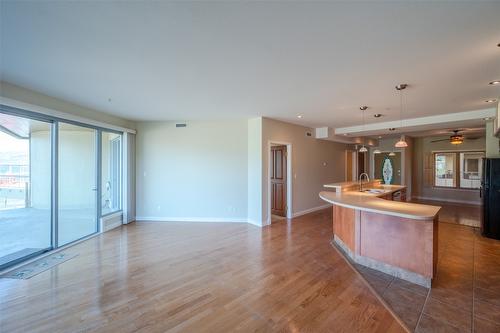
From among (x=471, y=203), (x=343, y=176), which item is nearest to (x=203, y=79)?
(x=343, y=176)

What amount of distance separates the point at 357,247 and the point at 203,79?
11.0ft

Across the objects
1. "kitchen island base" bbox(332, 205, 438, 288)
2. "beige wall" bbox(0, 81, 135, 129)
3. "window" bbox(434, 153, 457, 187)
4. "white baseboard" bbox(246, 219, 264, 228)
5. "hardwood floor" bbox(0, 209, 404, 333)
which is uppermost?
"beige wall" bbox(0, 81, 135, 129)

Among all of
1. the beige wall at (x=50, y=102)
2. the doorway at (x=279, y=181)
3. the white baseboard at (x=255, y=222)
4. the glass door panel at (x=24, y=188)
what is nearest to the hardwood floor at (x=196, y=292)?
the glass door panel at (x=24, y=188)

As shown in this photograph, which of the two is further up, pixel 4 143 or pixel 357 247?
pixel 4 143

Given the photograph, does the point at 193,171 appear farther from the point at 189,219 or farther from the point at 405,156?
the point at 405,156

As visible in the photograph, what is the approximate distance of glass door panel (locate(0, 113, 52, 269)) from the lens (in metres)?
3.32

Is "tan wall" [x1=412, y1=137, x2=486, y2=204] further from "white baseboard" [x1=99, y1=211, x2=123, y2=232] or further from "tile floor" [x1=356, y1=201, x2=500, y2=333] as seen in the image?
"white baseboard" [x1=99, y1=211, x2=123, y2=232]

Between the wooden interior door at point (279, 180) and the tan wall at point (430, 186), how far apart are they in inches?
258


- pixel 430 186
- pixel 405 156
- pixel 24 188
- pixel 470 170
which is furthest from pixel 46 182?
pixel 470 170

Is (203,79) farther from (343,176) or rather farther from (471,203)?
(471,203)

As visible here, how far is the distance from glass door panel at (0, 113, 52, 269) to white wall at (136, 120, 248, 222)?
216 centimetres

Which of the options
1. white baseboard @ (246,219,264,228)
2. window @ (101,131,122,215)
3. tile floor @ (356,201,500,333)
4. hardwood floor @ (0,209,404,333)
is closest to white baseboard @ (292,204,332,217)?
white baseboard @ (246,219,264,228)

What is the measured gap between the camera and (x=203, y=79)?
3068 millimetres

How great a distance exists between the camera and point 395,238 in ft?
9.74
